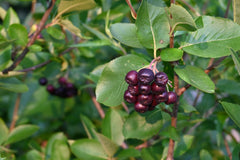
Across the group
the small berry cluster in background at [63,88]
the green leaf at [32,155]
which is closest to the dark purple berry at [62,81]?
the small berry cluster in background at [63,88]

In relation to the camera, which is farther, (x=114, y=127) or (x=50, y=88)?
(x=50, y=88)

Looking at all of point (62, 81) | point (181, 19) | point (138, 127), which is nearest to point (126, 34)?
point (181, 19)

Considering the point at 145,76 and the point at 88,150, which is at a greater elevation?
the point at 145,76

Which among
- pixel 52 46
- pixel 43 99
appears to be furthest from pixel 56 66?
pixel 43 99

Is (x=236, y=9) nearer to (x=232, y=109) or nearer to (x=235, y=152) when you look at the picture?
(x=232, y=109)

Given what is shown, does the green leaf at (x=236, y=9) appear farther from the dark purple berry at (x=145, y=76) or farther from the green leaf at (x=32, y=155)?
the green leaf at (x=32, y=155)

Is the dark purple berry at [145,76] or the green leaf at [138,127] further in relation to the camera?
the green leaf at [138,127]

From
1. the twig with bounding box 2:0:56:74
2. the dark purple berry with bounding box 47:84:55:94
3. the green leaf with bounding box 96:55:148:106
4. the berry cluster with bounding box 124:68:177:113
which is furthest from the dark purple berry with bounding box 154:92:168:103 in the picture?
the dark purple berry with bounding box 47:84:55:94

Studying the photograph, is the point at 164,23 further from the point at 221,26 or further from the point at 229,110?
the point at 229,110
